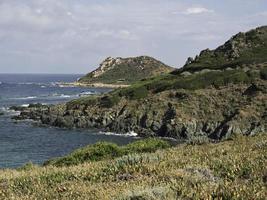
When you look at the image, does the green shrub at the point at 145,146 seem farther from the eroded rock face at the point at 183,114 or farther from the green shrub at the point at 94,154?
the eroded rock face at the point at 183,114

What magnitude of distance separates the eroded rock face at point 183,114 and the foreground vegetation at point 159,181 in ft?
177

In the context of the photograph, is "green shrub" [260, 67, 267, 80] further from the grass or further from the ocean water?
the grass

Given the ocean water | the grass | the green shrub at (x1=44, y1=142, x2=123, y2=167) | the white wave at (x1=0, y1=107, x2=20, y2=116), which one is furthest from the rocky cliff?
the green shrub at (x1=44, y1=142, x2=123, y2=167)

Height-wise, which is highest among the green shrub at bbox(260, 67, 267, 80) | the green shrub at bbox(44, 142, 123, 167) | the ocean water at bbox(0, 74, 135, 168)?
the green shrub at bbox(260, 67, 267, 80)

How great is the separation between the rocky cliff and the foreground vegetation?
172 ft

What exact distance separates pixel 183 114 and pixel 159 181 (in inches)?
2646

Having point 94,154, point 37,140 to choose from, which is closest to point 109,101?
point 37,140

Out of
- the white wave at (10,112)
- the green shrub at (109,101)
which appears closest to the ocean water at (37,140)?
the green shrub at (109,101)

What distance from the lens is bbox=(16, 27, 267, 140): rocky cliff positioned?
233 feet

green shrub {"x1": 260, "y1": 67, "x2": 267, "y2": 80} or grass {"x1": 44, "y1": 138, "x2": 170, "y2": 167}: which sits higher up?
green shrub {"x1": 260, "y1": 67, "x2": 267, "y2": 80}

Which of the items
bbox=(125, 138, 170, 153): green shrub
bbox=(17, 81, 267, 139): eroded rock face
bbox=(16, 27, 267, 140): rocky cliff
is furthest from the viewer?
bbox=(16, 27, 267, 140): rocky cliff

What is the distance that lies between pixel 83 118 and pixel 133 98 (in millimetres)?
9625

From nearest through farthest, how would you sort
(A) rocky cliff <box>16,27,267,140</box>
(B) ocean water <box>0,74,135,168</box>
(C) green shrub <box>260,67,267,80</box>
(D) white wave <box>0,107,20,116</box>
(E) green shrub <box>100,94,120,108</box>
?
(B) ocean water <box>0,74,135,168</box>
(A) rocky cliff <box>16,27,267,140</box>
(C) green shrub <box>260,67,267,80</box>
(E) green shrub <box>100,94,120,108</box>
(D) white wave <box>0,107,20,116</box>

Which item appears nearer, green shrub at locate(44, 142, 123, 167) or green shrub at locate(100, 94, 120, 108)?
green shrub at locate(44, 142, 123, 167)
